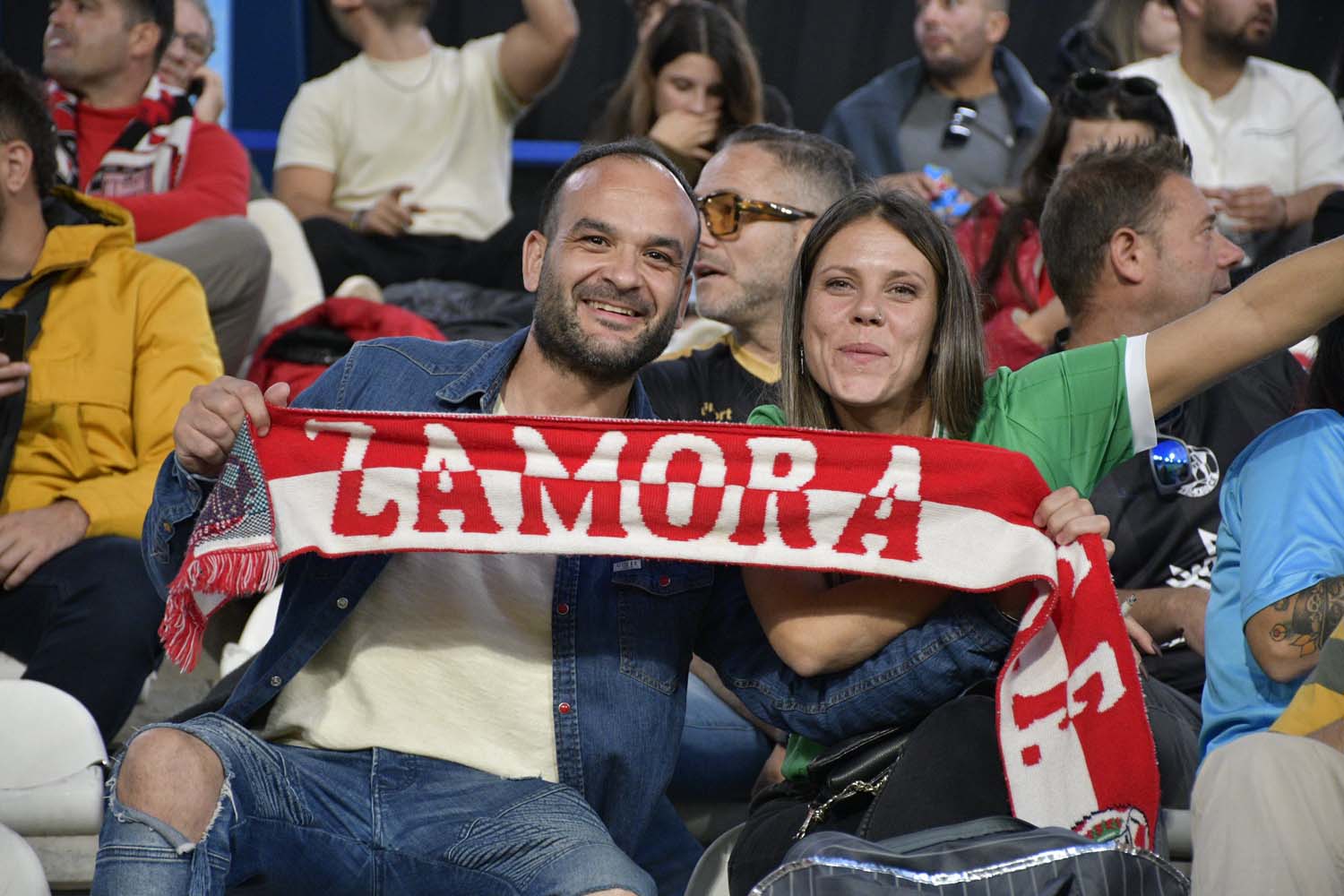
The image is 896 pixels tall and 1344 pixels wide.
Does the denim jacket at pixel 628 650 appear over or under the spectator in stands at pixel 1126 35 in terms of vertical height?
under

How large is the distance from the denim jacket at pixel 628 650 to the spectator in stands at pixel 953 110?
282 centimetres

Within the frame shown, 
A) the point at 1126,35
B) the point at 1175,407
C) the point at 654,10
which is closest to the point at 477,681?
the point at 1175,407

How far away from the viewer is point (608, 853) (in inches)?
79.5

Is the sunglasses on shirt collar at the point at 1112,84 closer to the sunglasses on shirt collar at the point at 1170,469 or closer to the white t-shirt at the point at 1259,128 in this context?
the white t-shirt at the point at 1259,128

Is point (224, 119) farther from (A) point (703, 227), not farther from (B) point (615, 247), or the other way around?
(B) point (615, 247)

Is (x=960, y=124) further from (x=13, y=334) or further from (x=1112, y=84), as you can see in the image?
(x=13, y=334)

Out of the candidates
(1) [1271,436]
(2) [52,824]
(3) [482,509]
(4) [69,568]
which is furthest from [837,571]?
(4) [69,568]

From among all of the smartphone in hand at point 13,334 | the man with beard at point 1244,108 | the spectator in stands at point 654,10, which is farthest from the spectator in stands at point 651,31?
the smartphone in hand at point 13,334

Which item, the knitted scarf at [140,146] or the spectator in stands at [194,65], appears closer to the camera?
→ the knitted scarf at [140,146]

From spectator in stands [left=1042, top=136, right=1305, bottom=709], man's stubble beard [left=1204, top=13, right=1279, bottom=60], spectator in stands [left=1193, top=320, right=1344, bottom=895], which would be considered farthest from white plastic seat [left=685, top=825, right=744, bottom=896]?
man's stubble beard [left=1204, top=13, right=1279, bottom=60]

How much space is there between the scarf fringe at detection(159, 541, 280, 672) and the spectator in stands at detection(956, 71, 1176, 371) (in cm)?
224

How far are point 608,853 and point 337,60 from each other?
534 cm

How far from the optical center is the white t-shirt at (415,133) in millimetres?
5078

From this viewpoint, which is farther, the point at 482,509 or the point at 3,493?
the point at 3,493
